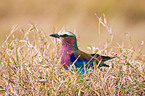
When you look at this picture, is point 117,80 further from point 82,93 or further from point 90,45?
point 90,45

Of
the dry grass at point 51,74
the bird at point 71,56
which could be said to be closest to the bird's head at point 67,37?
the bird at point 71,56

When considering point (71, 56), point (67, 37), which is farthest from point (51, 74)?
point (67, 37)

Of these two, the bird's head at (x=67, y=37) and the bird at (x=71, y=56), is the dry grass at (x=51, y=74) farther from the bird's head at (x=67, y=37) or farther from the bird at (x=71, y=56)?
the bird's head at (x=67, y=37)

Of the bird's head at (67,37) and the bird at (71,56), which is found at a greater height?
the bird's head at (67,37)

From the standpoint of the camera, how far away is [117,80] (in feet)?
12.1

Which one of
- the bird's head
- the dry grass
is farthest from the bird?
the dry grass

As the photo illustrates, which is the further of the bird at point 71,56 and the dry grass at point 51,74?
the bird at point 71,56

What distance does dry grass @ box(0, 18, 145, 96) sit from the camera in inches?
133

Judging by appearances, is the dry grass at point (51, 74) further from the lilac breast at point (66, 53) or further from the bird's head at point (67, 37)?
the bird's head at point (67, 37)

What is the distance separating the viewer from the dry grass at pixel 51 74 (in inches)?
133

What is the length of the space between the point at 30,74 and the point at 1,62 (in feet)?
1.58

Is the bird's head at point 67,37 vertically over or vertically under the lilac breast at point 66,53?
over

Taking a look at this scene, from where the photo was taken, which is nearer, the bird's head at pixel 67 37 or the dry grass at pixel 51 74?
the dry grass at pixel 51 74

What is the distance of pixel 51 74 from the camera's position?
3.59m
